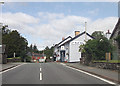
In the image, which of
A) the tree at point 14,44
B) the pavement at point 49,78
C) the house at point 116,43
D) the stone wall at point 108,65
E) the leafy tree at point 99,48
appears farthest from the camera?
the tree at point 14,44

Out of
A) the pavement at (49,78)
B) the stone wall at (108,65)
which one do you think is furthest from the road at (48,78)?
the stone wall at (108,65)

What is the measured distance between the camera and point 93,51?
84.3 ft

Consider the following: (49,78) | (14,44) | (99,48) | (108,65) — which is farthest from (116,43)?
(14,44)

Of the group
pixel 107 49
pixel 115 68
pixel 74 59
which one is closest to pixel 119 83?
pixel 115 68

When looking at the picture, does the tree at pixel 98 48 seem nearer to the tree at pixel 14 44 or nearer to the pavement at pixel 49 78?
the pavement at pixel 49 78

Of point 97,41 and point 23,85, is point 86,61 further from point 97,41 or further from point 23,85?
point 23,85

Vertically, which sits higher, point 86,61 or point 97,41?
point 97,41

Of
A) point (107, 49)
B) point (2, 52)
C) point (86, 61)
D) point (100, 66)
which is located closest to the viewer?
point (100, 66)

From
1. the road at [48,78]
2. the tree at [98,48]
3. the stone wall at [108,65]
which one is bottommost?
the road at [48,78]

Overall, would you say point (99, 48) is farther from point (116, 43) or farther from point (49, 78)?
point (49, 78)

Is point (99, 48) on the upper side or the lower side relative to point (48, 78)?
upper

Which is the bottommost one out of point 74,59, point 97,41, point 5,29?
point 74,59

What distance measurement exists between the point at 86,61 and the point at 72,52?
26033mm

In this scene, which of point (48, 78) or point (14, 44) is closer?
point (48, 78)
